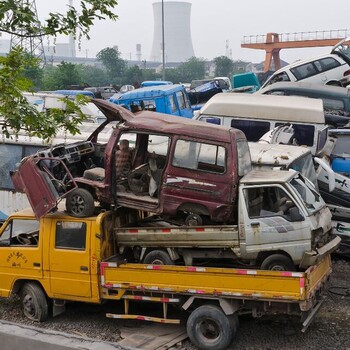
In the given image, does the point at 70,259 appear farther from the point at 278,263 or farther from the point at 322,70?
the point at 322,70

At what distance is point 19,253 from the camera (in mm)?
8516

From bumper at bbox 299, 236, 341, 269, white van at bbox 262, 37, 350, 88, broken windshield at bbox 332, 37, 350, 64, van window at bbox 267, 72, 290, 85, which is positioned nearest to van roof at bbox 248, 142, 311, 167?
bumper at bbox 299, 236, 341, 269

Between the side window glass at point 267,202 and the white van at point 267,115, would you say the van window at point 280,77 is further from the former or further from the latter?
the side window glass at point 267,202

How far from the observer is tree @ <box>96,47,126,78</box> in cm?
6059

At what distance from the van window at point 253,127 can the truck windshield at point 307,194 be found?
492cm

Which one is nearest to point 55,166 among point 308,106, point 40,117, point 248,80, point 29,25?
point 40,117

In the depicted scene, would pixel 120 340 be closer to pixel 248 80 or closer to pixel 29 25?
pixel 29 25

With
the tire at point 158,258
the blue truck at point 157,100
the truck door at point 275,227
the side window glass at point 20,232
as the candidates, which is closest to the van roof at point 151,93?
the blue truck at point 157,100

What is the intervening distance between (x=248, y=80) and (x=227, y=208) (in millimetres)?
19325

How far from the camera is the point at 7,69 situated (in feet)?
24.1

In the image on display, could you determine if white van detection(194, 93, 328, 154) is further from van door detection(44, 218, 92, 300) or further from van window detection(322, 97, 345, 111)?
van door detection(44, 218, 92, 300)

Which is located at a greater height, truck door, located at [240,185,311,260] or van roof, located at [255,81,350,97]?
van roof, located at [255,81,350,97]

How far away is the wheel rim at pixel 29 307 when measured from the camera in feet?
28.3

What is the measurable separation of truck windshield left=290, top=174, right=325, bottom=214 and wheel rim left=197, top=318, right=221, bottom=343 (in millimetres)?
1862
